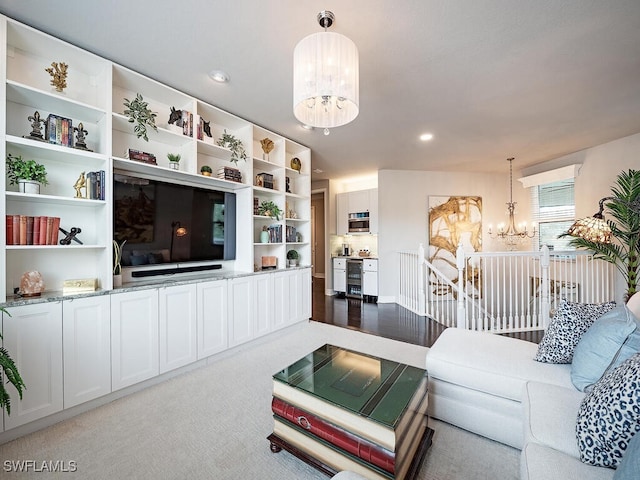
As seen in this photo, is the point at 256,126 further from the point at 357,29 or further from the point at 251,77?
the point at 357,29

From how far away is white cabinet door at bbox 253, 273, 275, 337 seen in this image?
A: 309 cm

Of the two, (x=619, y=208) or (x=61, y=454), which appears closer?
(x=61, y=454)

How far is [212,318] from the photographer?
266 centimetres

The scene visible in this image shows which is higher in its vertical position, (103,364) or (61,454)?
(103,364)

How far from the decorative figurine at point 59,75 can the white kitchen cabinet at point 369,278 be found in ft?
16.2

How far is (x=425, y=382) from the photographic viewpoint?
61.1 inches

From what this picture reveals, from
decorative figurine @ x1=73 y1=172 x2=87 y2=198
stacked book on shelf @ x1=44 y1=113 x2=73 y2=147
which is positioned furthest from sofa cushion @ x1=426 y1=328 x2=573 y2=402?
stacked book on shelf @ x1=44 y1=113 x2=73 y2=147

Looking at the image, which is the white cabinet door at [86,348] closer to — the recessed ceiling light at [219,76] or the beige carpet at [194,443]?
the beige carpet at [194,443]

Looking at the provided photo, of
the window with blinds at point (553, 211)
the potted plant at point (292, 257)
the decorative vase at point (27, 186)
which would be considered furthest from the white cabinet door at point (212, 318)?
the window with blinds at point (553, 211)

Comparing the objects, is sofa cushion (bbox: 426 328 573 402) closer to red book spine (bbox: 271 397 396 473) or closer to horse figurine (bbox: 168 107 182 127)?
red book spine (bbox: 271 397 396 473)

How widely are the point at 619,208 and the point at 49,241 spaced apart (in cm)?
567

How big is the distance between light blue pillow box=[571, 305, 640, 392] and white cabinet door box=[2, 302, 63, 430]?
10.3ft

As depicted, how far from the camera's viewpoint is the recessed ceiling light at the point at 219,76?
225 cm

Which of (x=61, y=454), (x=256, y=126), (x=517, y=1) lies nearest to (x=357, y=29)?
(x=517, y=1)
